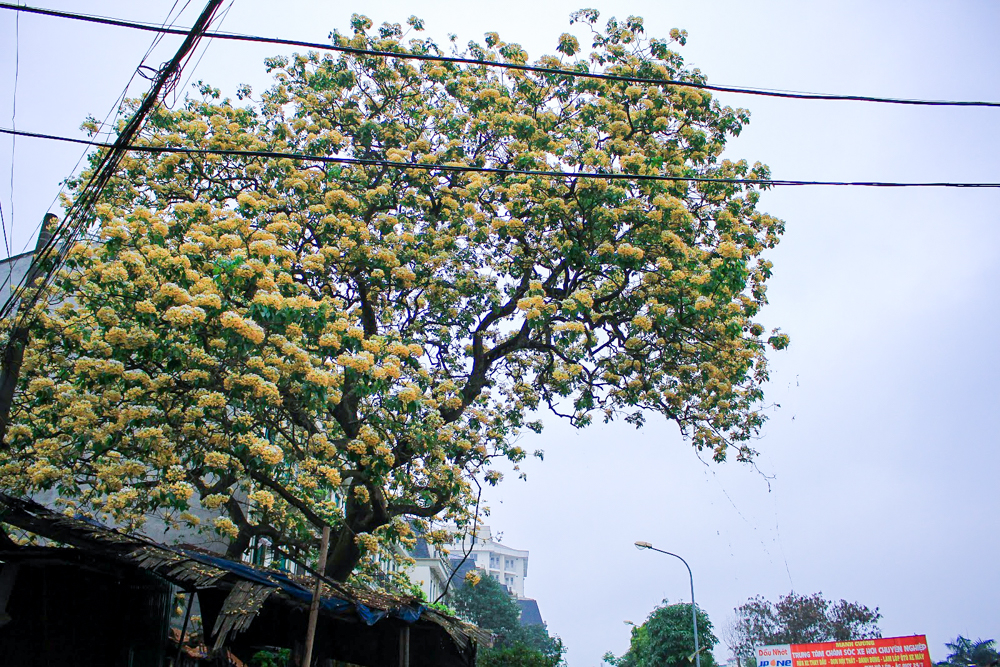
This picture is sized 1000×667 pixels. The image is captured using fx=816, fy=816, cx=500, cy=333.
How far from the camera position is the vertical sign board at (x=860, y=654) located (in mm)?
25062

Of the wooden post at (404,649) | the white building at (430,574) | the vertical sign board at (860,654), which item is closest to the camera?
the wooden post at (404,649)

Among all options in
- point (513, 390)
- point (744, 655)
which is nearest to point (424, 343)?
point (513, 390)

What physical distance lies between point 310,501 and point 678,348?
265 inches

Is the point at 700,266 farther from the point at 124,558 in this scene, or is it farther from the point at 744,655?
the point at 744,655

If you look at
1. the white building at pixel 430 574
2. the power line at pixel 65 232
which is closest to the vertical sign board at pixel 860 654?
the power line at pixel 65 232

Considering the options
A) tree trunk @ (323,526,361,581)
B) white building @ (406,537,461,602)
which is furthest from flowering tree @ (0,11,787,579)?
white building @ (406,537,461,602)

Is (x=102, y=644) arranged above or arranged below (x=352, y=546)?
below

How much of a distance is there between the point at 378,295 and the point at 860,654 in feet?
72.1

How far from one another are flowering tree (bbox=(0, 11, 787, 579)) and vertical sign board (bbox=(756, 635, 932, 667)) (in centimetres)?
1555

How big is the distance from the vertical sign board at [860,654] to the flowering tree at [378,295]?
51.0ft

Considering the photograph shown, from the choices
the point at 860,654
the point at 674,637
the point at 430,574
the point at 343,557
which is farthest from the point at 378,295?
the point at 430,574

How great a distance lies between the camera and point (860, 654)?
26281 millimetres

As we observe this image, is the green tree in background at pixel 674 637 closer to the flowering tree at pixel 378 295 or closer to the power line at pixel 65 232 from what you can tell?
the flowering tree at pixel 378 295

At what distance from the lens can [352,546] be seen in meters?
12.2
